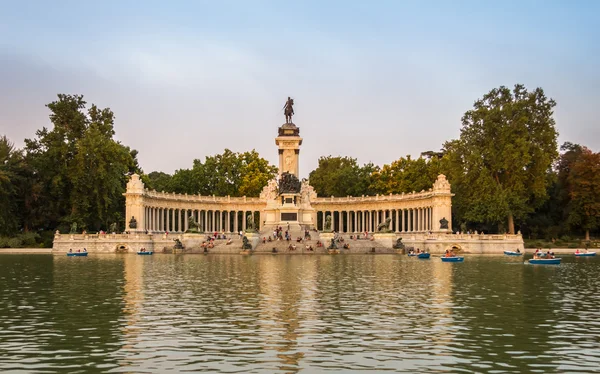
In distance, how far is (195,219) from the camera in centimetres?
10625

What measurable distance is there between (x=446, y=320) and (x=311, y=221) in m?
74.3

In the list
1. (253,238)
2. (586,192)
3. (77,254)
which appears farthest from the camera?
(586,192)

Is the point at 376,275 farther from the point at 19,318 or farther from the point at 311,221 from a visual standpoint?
the point at 311,221

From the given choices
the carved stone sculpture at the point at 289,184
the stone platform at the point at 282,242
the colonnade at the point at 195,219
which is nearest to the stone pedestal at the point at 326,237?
the stone platform at the point at 282,242

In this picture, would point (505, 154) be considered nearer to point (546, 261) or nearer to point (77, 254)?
point (546, 261)

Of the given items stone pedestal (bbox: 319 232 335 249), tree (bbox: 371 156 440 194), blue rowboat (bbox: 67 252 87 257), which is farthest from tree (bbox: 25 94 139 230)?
tree (bbox: 371 156 440 194)

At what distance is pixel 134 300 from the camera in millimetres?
27250

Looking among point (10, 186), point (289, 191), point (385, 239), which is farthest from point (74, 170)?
point (385, 239)

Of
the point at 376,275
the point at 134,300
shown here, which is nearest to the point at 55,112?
the point at 376,275

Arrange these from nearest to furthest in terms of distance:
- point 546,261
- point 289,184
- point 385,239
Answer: point 546,261
point 385,239
point 289,184

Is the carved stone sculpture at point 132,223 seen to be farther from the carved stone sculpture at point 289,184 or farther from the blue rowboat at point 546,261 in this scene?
the blue rowboat at point 546,261

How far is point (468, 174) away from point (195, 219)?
41906mm

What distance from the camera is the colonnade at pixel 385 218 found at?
9475 cm

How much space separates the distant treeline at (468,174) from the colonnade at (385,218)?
555 cm
